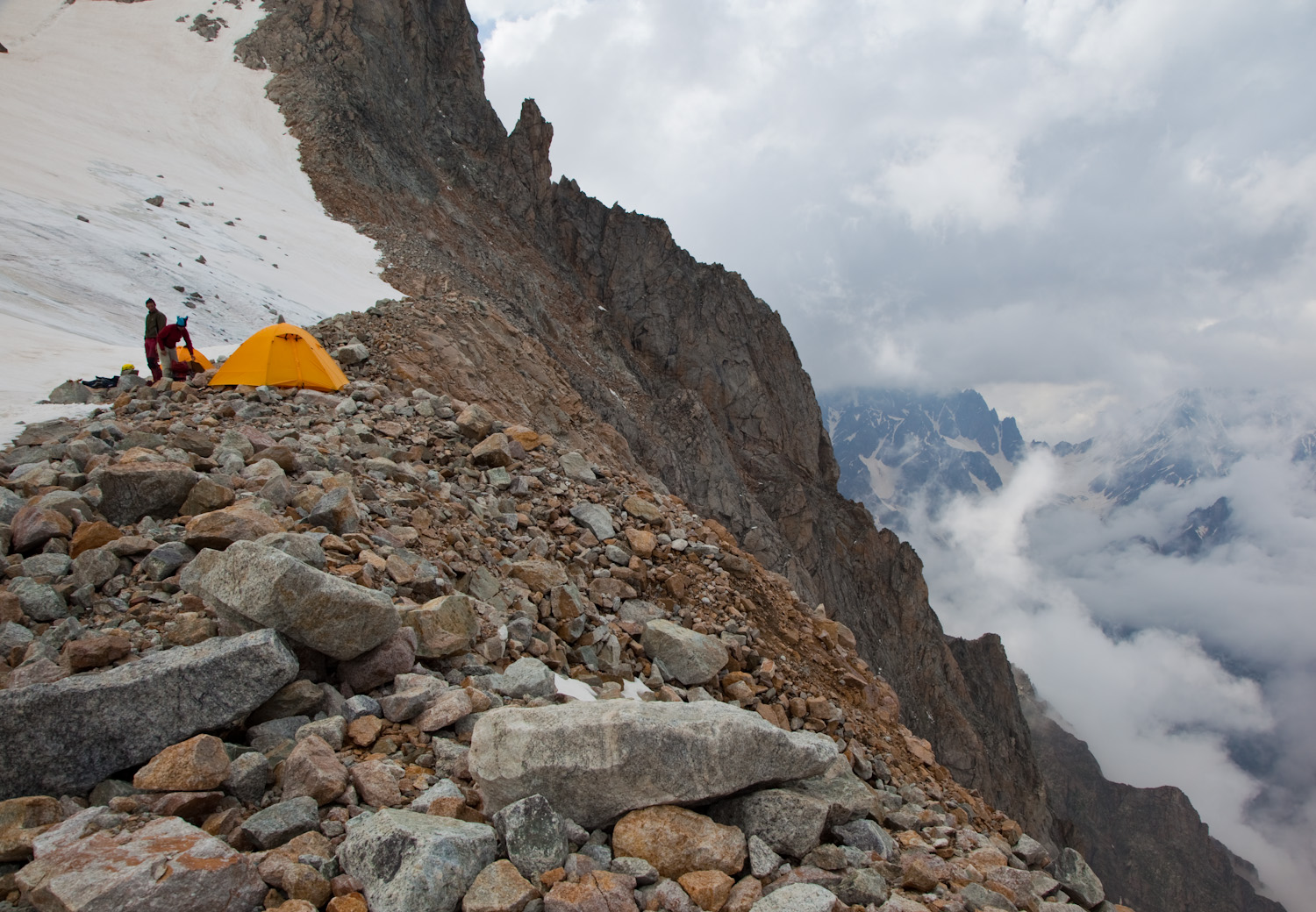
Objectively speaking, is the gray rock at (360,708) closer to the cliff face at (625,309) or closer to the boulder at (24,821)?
the boulder at (24,821)

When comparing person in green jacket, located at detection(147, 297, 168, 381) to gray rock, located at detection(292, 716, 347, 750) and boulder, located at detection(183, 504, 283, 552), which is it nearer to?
boulder, located at detection(183, 504, 283, 552)

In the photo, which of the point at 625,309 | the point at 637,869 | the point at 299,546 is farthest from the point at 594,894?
the point at 625,309

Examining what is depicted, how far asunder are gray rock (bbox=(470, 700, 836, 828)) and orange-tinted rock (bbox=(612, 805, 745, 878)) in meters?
0.10

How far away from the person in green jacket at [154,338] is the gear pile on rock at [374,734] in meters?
5.09

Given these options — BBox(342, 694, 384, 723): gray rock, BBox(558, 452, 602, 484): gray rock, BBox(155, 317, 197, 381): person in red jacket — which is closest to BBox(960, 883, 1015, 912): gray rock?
BBox(342, 694, 384, 723): gray rock

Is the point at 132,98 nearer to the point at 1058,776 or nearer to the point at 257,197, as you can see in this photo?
the point at 257,197

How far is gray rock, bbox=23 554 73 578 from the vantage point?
16.5 ft

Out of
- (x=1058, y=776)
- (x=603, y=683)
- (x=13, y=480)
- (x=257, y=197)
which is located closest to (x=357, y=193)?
(x=257, y=197)

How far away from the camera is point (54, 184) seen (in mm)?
24672

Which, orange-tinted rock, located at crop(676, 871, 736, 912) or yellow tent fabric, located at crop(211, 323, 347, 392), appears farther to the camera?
yellow tent fabric, located at crop(211, 323, 347, 392)

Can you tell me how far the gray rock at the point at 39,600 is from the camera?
474 centimetres

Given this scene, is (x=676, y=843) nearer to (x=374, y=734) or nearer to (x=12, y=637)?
(x=374, y=734)

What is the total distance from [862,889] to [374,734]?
2.97 metres

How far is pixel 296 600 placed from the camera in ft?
14.6
